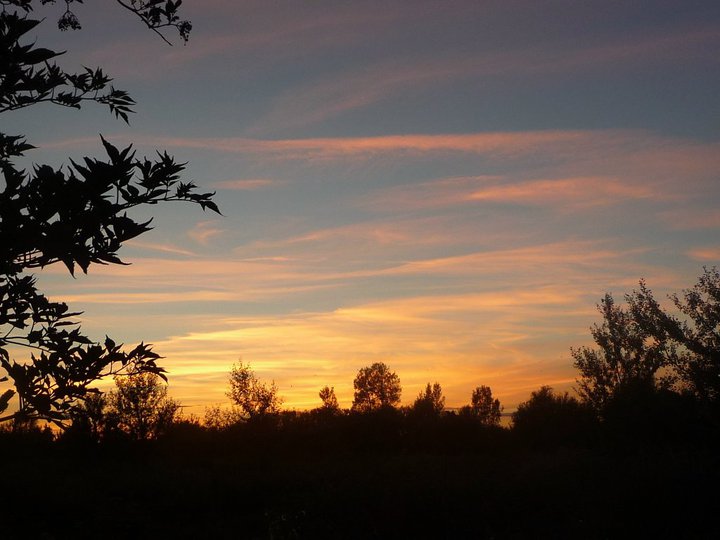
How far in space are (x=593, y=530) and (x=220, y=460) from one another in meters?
20.7

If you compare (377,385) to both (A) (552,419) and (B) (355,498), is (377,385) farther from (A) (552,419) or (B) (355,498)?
(B) (355,498)

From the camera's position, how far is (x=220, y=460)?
30.6 m

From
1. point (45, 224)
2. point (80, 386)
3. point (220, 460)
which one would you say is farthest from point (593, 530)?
point (220, 460)

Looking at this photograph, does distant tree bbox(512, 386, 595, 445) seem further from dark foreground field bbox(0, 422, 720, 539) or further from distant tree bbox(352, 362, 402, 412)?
distant tree bbox(352, 362, 402, 412)

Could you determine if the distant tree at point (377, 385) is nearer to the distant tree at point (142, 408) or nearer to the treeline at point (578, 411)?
the treeline at point (578, 411)

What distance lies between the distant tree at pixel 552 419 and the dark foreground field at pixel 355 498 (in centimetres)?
1274

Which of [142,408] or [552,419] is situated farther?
[552,419]

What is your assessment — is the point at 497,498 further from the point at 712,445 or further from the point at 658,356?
the point at 658,356

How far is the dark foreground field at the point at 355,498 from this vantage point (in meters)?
15.1

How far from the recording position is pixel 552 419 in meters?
42.7

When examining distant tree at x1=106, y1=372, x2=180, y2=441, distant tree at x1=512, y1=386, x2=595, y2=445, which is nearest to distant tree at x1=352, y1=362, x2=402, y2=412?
distant tree at x1=512, y1=386, x2=595, y2=445

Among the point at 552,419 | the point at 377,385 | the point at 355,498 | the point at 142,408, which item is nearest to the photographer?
the point at 355,498

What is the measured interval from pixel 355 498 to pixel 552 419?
28058 mm

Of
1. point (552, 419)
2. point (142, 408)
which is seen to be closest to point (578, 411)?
point (552, 419)
